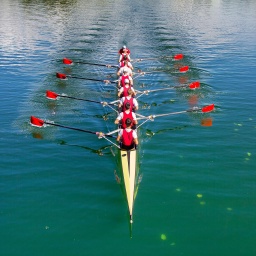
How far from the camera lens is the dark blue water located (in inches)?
492

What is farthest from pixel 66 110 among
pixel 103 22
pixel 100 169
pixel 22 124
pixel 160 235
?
pixel 103 22

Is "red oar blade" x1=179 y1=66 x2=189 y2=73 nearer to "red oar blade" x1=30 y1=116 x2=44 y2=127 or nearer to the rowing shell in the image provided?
"red oar blade" x1=30 y1=116 x2=44 y2=127

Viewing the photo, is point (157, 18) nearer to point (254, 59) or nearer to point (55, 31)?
point (55, 31)

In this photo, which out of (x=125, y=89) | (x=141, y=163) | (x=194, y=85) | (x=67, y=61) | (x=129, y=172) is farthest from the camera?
(x=67, y=61)

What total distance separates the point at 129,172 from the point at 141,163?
8.26ft

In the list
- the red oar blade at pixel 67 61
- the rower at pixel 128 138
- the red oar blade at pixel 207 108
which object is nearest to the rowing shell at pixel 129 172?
the rower at pixel 128 138

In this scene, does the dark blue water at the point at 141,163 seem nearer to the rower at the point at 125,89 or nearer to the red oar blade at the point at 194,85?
the red oar blade at the point at 194,85

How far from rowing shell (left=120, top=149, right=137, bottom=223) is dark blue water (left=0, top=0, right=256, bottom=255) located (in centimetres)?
68

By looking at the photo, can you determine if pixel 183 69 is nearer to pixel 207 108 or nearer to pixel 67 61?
pixel 207 108

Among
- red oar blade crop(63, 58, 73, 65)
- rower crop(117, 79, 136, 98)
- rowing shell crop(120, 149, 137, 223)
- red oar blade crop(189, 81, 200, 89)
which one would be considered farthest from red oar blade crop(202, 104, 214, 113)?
red oar blade crop(63, 58, 73, 65)

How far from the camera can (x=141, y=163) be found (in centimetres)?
1689

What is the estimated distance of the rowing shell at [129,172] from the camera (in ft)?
43.9

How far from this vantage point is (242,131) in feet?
66.7

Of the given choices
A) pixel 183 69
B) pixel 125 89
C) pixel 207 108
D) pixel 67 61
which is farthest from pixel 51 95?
pixel 183 69
